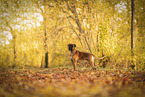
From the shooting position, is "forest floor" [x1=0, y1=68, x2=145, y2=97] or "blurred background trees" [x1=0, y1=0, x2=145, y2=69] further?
"blurred background trees" [x1=0, y1=0, x2=145, y2=69]

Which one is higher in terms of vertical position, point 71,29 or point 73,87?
point 71,29

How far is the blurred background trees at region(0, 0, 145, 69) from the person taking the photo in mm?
9023

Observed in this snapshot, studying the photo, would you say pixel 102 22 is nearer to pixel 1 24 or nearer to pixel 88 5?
pixel 88 5

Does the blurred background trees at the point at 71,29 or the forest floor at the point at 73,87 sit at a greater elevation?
the blurred background trees at the point at 71,29

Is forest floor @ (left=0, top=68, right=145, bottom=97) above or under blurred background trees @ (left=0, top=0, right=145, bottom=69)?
under

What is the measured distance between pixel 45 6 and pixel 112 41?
643 cm

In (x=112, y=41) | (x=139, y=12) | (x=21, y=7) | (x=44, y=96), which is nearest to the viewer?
(x=44, y=96)

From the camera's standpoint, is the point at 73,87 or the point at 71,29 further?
the point at 71,29

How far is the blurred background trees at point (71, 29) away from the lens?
29.6 feet

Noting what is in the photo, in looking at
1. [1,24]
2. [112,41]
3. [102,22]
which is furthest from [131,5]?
[1,24]

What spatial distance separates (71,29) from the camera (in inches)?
431

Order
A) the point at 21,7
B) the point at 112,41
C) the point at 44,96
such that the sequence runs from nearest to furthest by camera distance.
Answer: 1. the point at 44,96
2. the point at 112,41
3. the point at 21,7

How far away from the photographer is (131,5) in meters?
8.94

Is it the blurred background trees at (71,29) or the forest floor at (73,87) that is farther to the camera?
the blurred background trees at (71,29)
